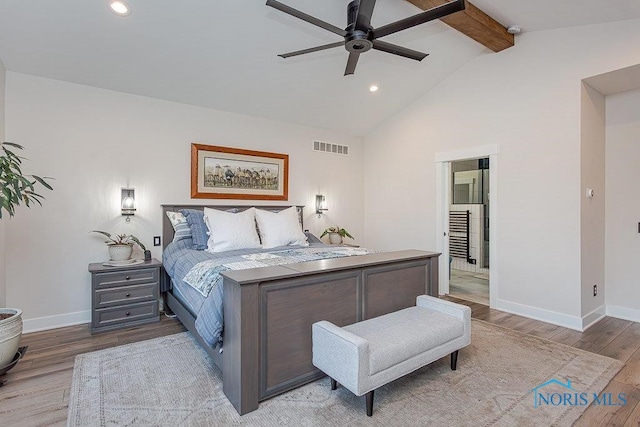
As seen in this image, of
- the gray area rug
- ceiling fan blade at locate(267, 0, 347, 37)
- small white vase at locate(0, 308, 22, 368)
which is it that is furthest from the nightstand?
ceiling fan blade at locate(267, 0, 347, 37)

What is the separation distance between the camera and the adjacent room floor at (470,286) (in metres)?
4.55

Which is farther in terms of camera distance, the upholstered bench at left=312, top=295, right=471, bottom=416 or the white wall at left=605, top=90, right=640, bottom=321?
the white wall at left=605, top=90, right=640, bottom=321

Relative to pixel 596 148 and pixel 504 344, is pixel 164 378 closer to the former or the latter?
pixel 504 344

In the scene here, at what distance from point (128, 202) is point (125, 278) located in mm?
881

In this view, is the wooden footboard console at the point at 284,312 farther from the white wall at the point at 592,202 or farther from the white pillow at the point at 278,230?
the white wall at the point at 592,202

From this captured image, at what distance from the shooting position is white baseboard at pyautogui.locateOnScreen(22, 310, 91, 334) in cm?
323

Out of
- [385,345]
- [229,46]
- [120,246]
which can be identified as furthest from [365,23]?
[120,246]

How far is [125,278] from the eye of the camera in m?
3.32

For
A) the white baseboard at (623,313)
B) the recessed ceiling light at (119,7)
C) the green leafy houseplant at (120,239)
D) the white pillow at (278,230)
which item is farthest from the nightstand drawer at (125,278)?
the white baseboard at (623,313)

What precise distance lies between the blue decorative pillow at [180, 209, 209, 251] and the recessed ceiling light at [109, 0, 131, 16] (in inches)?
80.6

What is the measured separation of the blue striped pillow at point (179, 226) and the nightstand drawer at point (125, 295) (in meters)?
0.61

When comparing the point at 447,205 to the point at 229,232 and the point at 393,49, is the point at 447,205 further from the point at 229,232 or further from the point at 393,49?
the point at 229,232

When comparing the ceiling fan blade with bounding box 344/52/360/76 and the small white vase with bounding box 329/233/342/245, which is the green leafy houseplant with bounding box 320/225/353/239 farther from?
the ceiling fan blade with bounding box 344/52/360/76

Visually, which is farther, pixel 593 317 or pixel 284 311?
pixel 593 317
